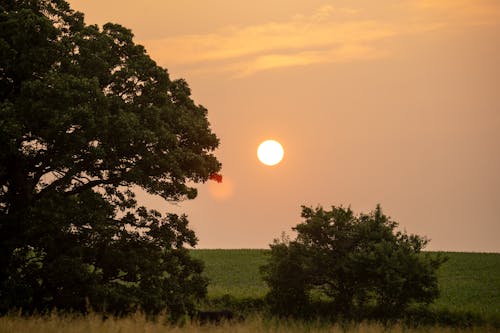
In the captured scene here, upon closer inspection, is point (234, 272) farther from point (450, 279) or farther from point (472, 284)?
point (472, 284)

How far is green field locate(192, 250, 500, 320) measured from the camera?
45531mm

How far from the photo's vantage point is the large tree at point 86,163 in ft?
84.4

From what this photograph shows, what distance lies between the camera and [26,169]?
28.0 metres

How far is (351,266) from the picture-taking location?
35594mm

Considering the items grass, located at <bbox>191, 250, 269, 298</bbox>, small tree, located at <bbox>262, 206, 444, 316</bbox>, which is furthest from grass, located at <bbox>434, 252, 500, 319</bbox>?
grass, located at <bbox>191, 250, 269, 298</bbox>

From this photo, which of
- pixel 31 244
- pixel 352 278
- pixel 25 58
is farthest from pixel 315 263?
pixel 25 58

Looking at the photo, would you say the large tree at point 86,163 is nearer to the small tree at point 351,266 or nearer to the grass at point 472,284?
the small tree at point 351,266

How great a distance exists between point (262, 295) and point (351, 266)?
9.67 metres

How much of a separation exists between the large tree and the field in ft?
17.1

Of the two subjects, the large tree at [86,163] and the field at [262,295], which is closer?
the field at [262,295]

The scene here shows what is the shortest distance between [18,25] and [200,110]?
9.29 meters

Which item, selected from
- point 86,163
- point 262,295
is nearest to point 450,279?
point 262,295

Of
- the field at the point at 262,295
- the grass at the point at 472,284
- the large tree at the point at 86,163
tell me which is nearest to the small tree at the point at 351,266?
the field at the point at 262,295

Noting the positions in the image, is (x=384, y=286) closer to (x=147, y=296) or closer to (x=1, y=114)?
(x=147, y=296)
